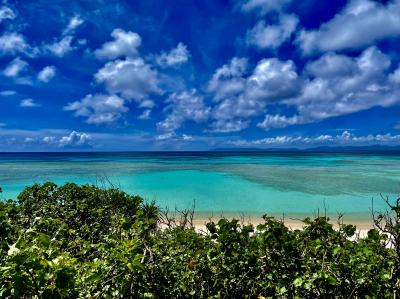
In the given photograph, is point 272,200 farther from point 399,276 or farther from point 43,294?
point 43,294

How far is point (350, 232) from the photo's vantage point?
12.5ft

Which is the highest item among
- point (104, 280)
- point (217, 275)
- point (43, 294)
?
point (43, 294)

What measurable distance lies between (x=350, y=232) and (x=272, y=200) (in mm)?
21827

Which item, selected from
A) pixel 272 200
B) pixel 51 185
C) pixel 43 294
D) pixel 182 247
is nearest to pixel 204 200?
pixel 272 200

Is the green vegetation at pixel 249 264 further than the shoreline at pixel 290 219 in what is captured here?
No

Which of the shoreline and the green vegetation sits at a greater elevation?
the green vegetation

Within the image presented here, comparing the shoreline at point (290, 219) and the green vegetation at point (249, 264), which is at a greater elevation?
the green vegetation at point (249, 264)

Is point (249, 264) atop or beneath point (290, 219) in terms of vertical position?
atop

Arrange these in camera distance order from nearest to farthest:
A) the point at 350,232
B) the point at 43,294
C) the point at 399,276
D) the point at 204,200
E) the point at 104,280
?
the point at 43,294 < the point at 104,280 < the point at 399,276 < the point at 350,232 < the point at 204,200

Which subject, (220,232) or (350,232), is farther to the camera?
(350,232)

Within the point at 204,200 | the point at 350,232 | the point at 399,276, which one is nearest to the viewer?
the point at 399,276

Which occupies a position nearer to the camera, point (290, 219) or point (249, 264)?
point (249, 264)

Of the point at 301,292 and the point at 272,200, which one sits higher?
the point at 301,292

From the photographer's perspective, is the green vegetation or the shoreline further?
the shoreline
